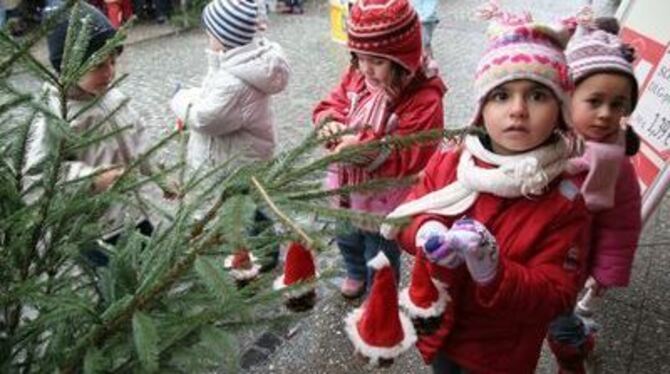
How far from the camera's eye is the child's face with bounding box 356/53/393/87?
9.09ft

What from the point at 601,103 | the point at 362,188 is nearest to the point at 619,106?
the point at 601,103

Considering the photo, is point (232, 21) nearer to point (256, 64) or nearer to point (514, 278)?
point (256, 64)

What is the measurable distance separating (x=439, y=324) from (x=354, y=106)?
1.30 meters

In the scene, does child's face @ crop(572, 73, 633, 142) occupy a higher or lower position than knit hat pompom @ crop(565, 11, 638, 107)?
lower

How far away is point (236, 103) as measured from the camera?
10.8 ft

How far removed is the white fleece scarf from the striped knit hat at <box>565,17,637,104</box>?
1.73 ft

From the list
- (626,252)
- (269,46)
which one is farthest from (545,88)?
(269,46)

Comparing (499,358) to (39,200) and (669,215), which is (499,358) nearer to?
(39,200)

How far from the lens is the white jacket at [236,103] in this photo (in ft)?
10.7

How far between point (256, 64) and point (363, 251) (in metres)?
1.15

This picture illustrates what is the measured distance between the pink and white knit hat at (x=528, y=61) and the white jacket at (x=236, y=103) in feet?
4.79

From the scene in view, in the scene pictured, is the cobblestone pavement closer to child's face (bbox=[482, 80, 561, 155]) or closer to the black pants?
the black pants

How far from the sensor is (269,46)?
3.44m

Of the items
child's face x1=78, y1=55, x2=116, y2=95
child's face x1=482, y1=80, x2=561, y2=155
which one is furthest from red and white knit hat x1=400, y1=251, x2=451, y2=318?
child's face x1=78, y1=55, x2=116, y2=95
